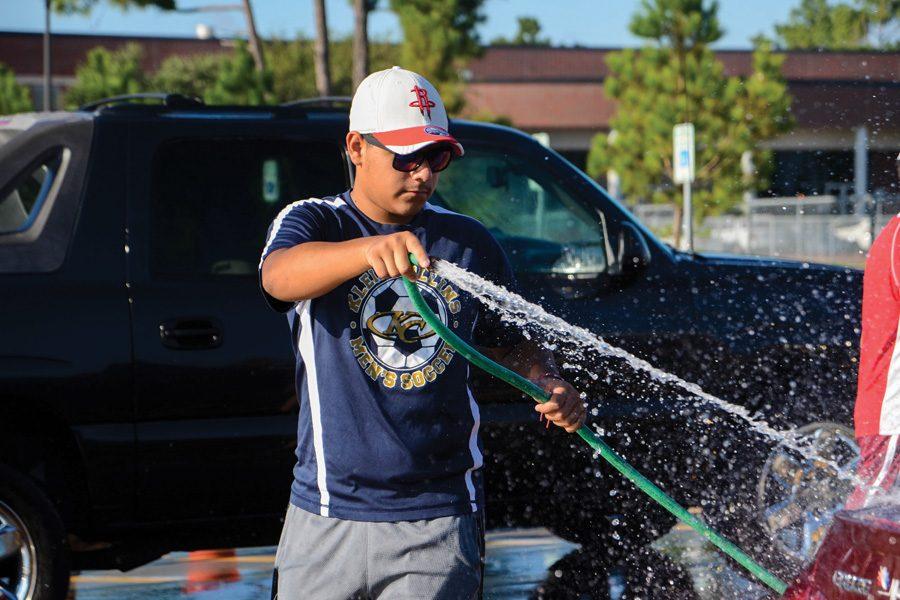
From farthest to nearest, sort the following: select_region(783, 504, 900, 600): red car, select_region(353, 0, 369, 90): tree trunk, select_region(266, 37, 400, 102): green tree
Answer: select_region(266, 37, 400, 102): green tree → select_region(353, 0, 369, 90): tree trunk → select_region(783, 504, 900, 600): red car

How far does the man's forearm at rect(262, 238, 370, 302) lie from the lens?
263 cm

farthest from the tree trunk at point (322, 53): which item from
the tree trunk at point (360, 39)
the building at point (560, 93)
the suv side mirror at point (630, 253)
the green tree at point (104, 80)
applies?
the suv side mirror at point (630, 253)

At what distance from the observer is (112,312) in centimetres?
508

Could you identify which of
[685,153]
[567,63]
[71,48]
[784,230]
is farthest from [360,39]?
[567,63]

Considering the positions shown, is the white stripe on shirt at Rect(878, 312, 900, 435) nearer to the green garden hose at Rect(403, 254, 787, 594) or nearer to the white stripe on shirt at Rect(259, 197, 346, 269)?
the green garden hose at Rect(403, 254, 787, 594)

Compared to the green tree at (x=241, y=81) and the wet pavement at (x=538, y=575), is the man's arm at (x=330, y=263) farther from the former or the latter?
the green tree at (x=241, y=81)

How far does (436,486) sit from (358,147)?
76 cm

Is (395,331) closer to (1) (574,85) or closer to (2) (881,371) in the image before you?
(2) (881,371)

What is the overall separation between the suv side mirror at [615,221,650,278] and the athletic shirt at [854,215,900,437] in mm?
1677

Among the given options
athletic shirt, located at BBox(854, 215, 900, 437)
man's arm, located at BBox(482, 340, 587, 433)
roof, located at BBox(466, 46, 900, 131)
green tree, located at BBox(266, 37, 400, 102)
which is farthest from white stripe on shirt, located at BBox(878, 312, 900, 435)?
green tree, located at BBox(266, 37, 400, 102)

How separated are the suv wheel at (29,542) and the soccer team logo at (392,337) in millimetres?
2461

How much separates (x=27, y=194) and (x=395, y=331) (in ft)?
9.56

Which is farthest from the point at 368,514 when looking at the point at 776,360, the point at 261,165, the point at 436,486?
the point at 776,360

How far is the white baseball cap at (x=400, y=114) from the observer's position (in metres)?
2.83
